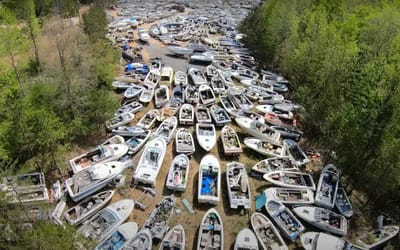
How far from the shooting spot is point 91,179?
20.7m

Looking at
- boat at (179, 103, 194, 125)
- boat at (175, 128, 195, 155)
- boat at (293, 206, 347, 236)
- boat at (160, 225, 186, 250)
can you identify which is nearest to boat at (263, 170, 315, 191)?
boat at (293, 206, 347, 236)

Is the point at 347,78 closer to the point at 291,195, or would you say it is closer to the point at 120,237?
the point at 291,195

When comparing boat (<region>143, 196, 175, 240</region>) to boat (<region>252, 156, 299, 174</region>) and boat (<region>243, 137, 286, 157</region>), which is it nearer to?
boat (<region>252, 156, 299, 174</region>)

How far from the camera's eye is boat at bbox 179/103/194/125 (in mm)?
28158

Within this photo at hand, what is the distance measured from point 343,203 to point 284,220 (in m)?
4.83

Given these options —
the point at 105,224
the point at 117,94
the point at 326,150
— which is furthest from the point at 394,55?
the point at 105,224

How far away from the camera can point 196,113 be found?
96.7 ft

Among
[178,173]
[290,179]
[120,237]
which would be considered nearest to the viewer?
[120,237]

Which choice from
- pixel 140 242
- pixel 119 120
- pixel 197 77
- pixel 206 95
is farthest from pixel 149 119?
pixel 140 242

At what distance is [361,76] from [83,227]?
24.0 meters

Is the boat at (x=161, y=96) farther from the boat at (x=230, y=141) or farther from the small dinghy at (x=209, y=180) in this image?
the small dinghy at (x=209, y=180)

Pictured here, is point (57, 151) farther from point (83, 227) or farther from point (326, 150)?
point (326, 150)

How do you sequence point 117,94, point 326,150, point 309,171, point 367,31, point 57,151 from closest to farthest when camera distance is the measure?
1. point 57,151
2. point 309,171
3. point 326,150
4. point 117,94
5. point 367,31

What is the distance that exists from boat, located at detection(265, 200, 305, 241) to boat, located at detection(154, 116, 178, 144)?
10.2 m
